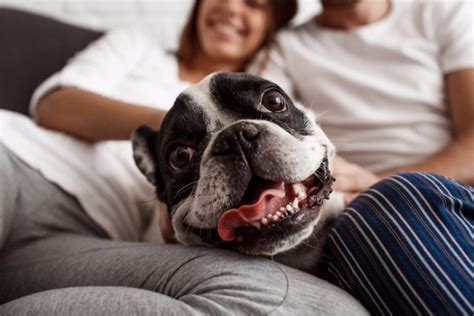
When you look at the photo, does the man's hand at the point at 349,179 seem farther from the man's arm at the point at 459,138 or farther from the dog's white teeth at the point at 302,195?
the dog's white teeth at the point at 302,195

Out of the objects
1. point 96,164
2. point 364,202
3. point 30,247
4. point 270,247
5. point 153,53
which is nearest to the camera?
point 270,247

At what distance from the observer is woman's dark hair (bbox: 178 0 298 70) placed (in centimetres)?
193

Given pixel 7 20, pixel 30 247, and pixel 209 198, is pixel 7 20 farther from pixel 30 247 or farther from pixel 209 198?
pixel 209 198

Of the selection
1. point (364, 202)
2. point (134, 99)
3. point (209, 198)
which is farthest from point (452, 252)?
point (134, 99)

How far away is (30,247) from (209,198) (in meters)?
0.64

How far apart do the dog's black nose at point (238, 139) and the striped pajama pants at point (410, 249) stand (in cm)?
31

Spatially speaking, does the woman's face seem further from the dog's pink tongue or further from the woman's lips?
the dog's pink tongue

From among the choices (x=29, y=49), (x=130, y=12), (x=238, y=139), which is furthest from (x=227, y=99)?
(x=130, y=12)

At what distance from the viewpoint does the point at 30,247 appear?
1179 mm

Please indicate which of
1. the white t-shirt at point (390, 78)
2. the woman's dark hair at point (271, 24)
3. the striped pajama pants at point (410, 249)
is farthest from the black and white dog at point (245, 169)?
the woman's dark hair at point (271, 24)

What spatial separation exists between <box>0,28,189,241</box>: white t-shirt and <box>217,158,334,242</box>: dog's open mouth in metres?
0.53

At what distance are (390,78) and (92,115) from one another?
114 cm

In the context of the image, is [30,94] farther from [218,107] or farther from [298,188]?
[298,188]

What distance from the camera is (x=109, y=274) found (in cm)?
95
